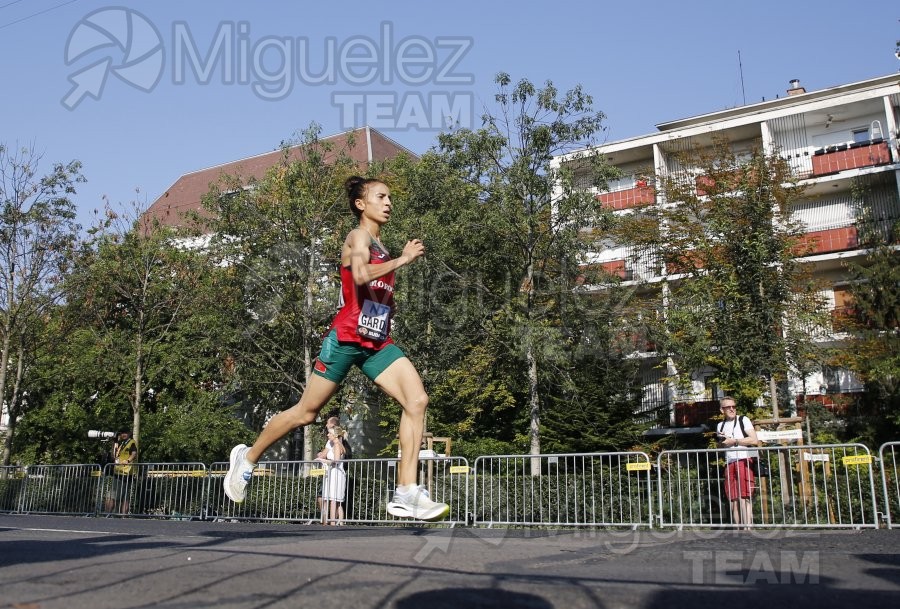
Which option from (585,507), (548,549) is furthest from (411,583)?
(585,507)

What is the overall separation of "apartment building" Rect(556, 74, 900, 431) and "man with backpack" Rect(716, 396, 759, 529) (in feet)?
67.0

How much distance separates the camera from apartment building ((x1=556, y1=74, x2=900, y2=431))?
3403 cm

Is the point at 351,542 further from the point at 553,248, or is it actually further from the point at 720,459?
the point at 553,248

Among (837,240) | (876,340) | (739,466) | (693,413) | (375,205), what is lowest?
(739,466)

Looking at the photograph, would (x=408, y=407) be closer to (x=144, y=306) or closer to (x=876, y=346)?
(x=144, y=306)

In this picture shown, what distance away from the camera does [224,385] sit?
29.4m

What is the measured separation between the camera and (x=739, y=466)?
10852mm

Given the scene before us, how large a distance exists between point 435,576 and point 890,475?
966 cm

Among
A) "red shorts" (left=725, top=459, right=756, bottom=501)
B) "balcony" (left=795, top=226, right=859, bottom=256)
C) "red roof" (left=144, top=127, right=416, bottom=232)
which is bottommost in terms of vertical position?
"red shorts" (left=725, top=459, right=756, bottom=501)

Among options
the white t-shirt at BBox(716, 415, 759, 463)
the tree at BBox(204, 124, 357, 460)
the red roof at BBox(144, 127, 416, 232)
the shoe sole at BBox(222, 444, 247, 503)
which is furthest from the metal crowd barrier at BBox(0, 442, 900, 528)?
the red roof at BBox(144, 127, 416, 232)

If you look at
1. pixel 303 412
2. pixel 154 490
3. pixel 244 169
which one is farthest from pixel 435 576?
pixel 244 169

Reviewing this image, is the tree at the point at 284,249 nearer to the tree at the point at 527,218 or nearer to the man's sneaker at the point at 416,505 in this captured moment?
the tree at the point at 527,218

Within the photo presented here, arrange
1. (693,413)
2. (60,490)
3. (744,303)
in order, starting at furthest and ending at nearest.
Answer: (693,413) → (744,303) → (60,490)

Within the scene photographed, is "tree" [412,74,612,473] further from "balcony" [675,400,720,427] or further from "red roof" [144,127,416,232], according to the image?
"red roof" [144,127,416,232]
